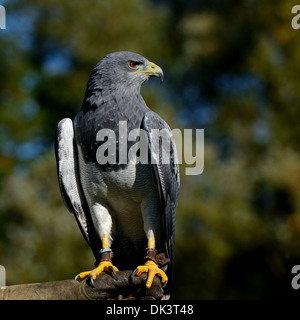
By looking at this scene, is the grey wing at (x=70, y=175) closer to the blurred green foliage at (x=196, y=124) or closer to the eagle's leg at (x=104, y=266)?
the eagle's leg at (x=104, y=266)

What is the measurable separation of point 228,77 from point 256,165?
449 cm

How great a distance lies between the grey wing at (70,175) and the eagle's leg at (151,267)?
50cm

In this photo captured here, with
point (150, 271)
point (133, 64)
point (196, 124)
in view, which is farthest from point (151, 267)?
point (196, 124)

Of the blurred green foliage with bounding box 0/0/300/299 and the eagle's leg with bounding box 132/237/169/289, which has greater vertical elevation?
the blurred green foliage with bounding box 0/0/300/299

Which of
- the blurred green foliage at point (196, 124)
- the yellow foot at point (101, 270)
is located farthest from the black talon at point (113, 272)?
the blurred green foliage at point (196, 124)

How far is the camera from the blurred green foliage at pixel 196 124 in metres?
9.59

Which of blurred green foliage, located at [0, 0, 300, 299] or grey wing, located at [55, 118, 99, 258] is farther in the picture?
blurred green foliage, located at [0, 0, 300, 299]

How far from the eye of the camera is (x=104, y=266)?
3.34 metres

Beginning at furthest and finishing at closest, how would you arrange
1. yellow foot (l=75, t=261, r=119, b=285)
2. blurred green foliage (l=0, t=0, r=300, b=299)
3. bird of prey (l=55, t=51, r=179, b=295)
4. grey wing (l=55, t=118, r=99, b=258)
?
blurred green foliage (l=0, t=0, r=300, b=299), grey wing (l=55, t=118, r=99, b=258), bird of prey (l=55, t=51, r=179, b=295), yellow foot (l=75, t=261, r=119, b=285)

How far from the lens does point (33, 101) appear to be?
1332 cm

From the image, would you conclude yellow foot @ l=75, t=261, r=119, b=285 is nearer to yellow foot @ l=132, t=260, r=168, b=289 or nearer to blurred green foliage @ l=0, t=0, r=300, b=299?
yellow foot @ l=132, t=260, r=168, b=289

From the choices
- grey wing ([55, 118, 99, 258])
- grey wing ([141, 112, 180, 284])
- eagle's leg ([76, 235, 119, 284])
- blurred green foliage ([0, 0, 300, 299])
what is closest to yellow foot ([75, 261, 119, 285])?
A: eagle's leg ([76, 235, 119, 284])

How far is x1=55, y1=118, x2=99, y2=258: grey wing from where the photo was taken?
350cm

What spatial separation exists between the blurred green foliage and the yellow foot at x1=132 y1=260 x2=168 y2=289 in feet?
18.0
